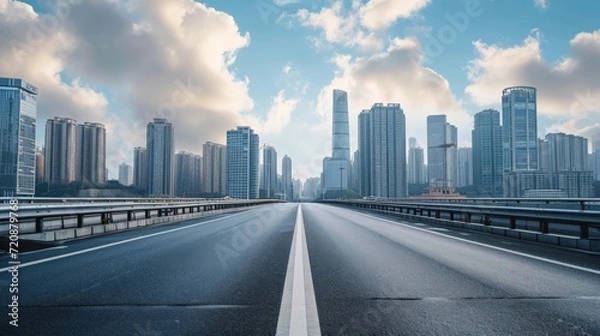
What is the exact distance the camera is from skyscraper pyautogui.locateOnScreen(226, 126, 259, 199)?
99000 mm

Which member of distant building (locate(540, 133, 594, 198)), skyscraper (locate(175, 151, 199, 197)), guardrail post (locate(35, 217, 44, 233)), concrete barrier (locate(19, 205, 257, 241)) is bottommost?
concrete barrier (locate(19, 205, 257, 241))

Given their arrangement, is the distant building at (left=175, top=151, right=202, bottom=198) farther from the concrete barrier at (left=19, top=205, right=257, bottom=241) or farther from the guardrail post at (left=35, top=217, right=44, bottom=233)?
the guardrail post at (left=35, top=217, right=44, bottom=233)

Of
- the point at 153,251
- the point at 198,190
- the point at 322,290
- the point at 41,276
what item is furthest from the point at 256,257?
the point at 198,190

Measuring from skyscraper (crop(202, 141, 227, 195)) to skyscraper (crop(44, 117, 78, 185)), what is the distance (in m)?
42.4

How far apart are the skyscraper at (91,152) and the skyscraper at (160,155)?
1049 cm

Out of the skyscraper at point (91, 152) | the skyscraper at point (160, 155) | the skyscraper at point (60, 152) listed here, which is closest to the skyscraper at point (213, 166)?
the skyscraper at point (91, 152)

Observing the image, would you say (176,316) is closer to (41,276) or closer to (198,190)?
(41,276)

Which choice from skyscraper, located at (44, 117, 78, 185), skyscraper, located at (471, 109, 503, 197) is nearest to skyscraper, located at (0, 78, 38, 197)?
skyscraper, located at (44, 117, 78, 185)

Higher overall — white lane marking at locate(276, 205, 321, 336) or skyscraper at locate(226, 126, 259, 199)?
skyscraper at locate(226, 126, 259, 199)

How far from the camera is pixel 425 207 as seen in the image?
70.8 ft

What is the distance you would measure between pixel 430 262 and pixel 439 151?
19290 cm

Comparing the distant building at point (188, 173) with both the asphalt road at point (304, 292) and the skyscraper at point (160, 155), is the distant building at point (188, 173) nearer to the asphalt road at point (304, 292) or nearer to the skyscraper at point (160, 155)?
the skyscraper at point (160, 155)

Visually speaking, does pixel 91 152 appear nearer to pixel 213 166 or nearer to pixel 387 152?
pixel 213 166

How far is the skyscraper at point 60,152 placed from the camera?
188ft
